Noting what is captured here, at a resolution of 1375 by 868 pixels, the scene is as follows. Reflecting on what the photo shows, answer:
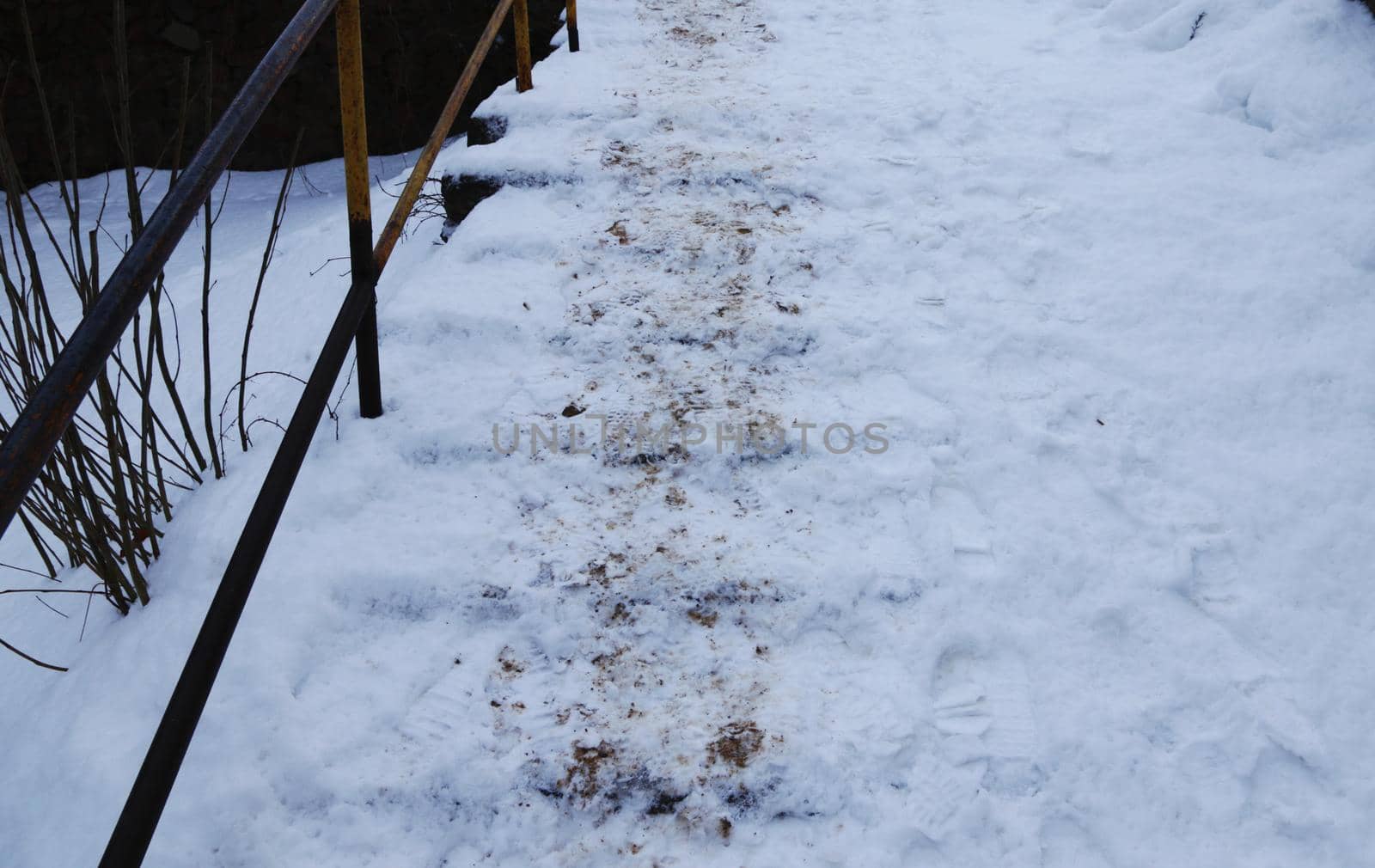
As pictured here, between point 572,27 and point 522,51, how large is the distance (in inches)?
23.7

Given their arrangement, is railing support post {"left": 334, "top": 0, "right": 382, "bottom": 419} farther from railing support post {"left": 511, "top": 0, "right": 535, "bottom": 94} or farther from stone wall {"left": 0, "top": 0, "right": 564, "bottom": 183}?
stone wall {"left": 0, "top": 0, "right": 564, "bottom": 183}

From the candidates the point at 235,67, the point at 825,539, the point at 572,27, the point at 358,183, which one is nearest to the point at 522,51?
the point at 572,27

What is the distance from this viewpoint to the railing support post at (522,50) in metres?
3.07

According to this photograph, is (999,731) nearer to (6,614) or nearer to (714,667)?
(714,667)

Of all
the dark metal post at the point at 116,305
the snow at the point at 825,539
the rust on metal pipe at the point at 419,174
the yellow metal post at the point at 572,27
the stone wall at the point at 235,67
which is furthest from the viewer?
the stone wall at the point at 235,67

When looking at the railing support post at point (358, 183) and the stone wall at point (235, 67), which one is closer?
the railing support post at point (358, 183)

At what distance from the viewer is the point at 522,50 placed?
3.06 m

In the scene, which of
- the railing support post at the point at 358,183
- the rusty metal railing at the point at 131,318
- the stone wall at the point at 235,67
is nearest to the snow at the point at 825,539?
the railing support post at the point at 358,183

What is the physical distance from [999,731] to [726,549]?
584mm

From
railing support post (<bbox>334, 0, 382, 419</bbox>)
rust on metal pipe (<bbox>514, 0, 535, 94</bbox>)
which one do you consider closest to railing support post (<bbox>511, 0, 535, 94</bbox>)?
rust on metal pipe (<bbox>514, 0, 535, 94</bbox>)

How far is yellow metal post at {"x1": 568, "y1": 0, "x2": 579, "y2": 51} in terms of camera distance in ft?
11.5

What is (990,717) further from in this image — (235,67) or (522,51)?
(235,67)

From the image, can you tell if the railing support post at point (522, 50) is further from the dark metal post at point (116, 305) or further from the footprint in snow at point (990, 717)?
the footprint in snow at point (990, 717)

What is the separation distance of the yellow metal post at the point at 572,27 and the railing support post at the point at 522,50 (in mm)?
396
